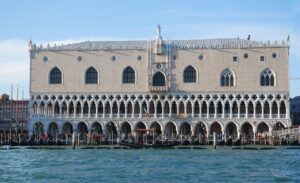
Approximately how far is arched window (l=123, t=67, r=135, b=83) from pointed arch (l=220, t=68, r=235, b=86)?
7.44 m

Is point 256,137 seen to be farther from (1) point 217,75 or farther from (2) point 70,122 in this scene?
(2) point 70,122

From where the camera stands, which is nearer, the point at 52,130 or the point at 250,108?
the point at 250,108

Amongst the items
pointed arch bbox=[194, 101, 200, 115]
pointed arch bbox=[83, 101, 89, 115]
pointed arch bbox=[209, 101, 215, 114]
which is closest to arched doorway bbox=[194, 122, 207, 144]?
pointed arch bbox=[194, 101, 200, 115]

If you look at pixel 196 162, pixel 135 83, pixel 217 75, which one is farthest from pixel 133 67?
pixel 196 162

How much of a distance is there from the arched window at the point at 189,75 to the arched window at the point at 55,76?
10715 millimetres

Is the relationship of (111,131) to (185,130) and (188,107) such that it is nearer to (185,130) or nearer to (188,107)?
(185,130)

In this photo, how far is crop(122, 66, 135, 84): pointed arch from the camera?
202 feet

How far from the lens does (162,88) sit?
6069 centimetres

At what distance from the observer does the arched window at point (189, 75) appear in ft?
198

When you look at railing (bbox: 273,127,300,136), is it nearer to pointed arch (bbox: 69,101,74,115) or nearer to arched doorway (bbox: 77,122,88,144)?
arched doorway (bbox: 77,122,88,144)

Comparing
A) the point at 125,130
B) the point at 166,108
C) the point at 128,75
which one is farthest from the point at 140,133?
the point at 128,75

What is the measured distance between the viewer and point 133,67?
6141 centimetres

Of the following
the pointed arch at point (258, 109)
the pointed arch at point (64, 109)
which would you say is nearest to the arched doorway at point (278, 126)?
the pointed arch at point (258, 109)

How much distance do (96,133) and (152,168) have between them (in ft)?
95.1
